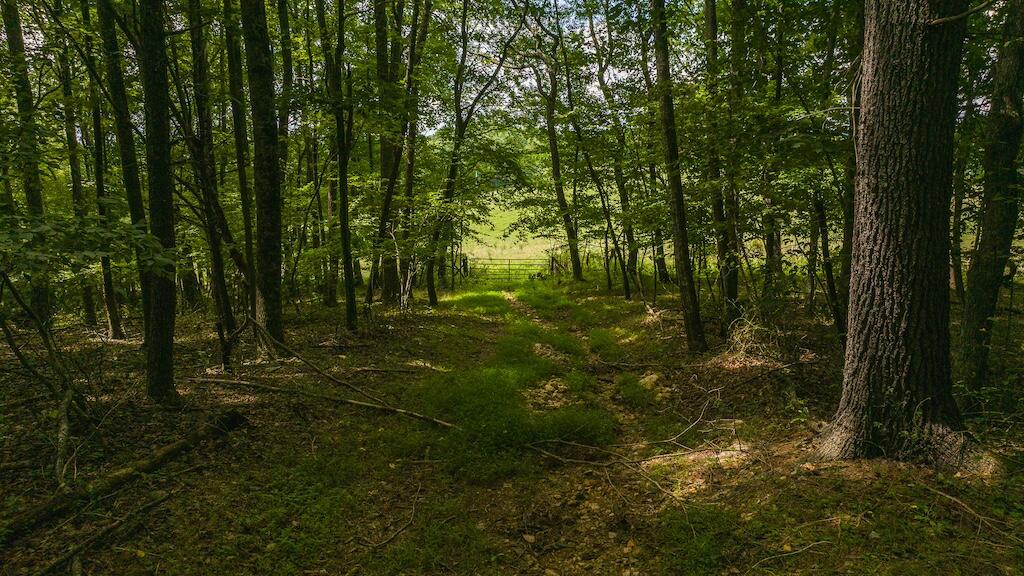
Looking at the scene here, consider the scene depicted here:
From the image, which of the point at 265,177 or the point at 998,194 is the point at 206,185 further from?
the point at 998,194

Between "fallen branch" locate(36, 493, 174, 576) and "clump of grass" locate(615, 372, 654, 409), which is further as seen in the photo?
"clump of grass" locate(615, 372, 654, 409)

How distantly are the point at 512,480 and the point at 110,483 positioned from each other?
3.59 meters

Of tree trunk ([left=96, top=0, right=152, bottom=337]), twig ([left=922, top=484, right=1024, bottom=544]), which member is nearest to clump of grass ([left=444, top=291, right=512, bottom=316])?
tree trunk ([left=96, top=0, right=152, bottom=337])

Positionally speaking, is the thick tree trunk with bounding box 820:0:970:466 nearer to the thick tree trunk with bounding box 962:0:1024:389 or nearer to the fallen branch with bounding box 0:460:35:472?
the thick tree trunk with bounding box 962:0:1024:389

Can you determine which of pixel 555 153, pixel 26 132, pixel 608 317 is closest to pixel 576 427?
pixel 26 132

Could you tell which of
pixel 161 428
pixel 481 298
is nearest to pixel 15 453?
pixel 161 428

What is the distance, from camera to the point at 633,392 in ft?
24.6

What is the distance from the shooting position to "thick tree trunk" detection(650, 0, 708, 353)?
793cm

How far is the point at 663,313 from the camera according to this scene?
1205 centimetres

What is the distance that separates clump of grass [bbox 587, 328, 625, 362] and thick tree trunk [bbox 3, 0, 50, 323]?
338 inches

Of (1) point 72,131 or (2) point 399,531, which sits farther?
(1) point 72,131

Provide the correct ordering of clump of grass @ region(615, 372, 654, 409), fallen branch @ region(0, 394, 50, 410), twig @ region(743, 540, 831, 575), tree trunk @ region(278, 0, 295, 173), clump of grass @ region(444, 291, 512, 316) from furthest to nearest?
1. clump of grass @ region(444, 291, 512, 316)
2. tree trunk @ region(278, 0, 295, 173)
3. clump of grass @ region(615, 372, 654, 409)
4. fallen branch @ region(0, 394, 50, 410)
5. twig @ region(743, 540, 831, 575)

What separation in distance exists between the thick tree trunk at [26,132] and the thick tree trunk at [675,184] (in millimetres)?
7979

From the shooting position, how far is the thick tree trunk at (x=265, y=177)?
25.5 feet
